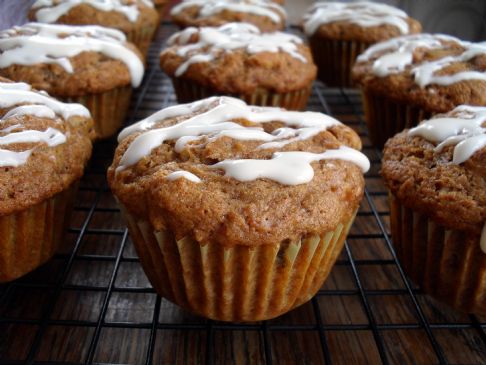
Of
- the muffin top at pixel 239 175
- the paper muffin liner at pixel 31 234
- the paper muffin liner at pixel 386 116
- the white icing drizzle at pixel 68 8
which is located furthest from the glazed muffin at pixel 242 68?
the paper muffin liner at pixel 31 234

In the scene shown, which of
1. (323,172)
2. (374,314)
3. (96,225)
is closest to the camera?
(323,172)

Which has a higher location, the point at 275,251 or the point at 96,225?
the point at 275,251

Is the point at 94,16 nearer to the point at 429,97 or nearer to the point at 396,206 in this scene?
the point at 429,97

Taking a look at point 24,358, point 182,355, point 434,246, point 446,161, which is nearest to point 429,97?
point 446,161

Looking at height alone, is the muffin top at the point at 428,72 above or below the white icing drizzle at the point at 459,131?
below

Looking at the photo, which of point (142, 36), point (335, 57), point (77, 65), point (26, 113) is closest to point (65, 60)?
point (77, 65)

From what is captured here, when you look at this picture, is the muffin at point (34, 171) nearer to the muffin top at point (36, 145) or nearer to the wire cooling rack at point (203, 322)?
the muffin top at point (36, 145)
